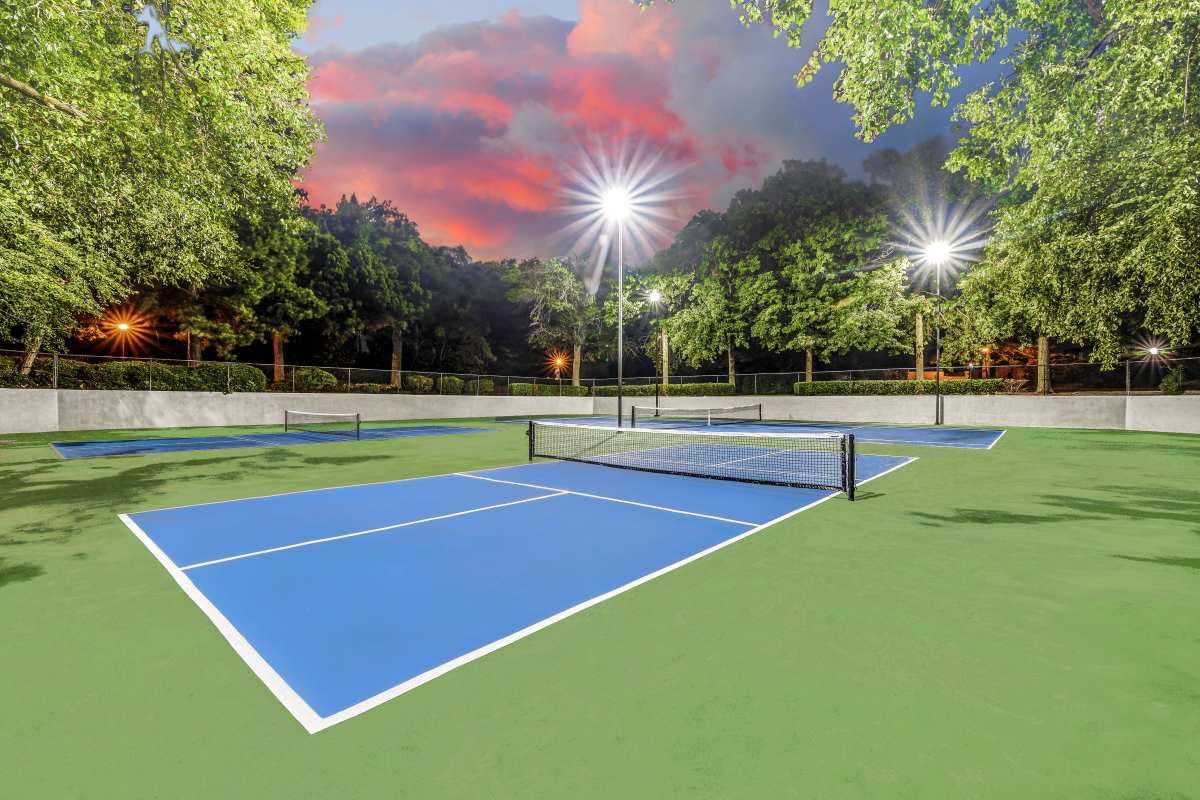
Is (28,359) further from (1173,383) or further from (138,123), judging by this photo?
(1173,383)

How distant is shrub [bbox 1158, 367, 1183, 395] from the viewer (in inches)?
875

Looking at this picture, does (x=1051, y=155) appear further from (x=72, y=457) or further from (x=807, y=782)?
(x=72, y=457)

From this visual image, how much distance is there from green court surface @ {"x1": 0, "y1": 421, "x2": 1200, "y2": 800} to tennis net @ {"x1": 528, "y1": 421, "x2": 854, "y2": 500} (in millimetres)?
3520

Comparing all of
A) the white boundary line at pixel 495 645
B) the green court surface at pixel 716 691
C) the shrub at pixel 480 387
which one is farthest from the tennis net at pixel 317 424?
the white boundary line at pixel 495 645

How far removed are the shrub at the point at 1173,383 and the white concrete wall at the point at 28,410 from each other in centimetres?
4538

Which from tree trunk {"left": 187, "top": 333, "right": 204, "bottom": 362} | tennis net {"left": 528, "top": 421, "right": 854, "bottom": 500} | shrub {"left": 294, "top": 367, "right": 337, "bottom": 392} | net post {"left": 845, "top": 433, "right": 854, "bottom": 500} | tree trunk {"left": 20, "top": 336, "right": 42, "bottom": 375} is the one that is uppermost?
tree trunk {"left": 187, "top": 333, "right": 204, "bottom": 362}

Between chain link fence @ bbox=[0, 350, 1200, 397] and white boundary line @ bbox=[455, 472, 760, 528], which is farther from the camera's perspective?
chain link fence @ bbox=[0, 350, 1200, 397]

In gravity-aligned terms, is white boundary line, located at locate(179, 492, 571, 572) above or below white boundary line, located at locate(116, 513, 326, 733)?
below

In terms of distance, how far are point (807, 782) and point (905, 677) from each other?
1232mm

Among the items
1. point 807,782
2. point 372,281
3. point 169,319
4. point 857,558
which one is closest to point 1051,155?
point 857,558

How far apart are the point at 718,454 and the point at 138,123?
14018mm

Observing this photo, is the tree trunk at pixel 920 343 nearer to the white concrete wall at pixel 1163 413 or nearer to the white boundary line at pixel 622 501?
the white concrete wall at pixel 1163 413

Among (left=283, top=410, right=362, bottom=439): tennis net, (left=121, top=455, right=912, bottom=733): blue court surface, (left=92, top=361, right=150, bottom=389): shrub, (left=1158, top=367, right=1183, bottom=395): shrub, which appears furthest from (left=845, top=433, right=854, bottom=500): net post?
(left=92, top=361, right=150, bottom=389): shrub

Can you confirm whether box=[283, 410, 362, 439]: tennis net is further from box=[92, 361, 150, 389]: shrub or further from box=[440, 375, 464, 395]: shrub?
box=[440, 375, 464, 395]: shrub
